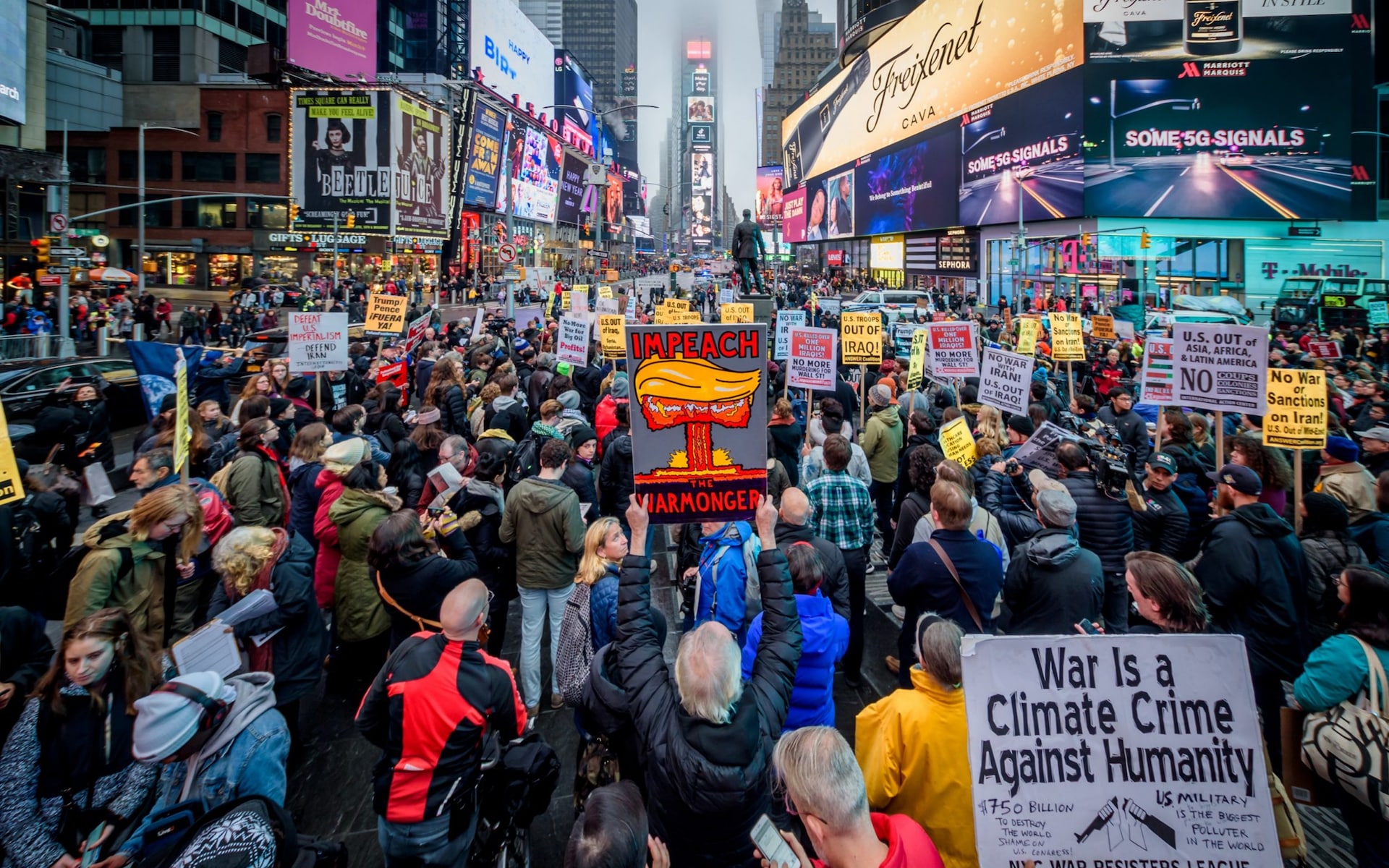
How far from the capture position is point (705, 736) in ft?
8.55

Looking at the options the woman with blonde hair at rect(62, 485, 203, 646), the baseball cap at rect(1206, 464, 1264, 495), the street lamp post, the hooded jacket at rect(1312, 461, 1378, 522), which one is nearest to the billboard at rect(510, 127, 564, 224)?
the street lamp post

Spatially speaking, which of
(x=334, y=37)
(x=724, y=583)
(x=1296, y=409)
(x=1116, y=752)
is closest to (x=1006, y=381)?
(x=1296, y=409)

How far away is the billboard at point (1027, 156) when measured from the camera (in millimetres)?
36125

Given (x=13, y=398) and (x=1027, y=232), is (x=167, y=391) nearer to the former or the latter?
(x=13, y=398)

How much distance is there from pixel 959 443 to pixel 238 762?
6.29m

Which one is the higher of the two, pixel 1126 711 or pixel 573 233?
pixel 573 233

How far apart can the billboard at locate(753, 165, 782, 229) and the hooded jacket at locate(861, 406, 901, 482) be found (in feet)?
324

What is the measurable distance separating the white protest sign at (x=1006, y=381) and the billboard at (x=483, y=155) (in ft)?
198

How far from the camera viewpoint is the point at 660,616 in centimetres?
349

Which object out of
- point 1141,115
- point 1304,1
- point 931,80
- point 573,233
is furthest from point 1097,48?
point 573,233

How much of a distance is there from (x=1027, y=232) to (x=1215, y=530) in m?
42.8

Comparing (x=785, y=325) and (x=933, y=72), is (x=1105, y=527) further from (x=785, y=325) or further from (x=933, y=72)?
(x=933, y=72)

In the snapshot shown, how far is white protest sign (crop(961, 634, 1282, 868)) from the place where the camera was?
8.06 feet

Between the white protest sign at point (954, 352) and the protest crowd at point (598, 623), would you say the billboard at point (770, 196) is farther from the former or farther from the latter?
the protest crowd at point (598, 623)
